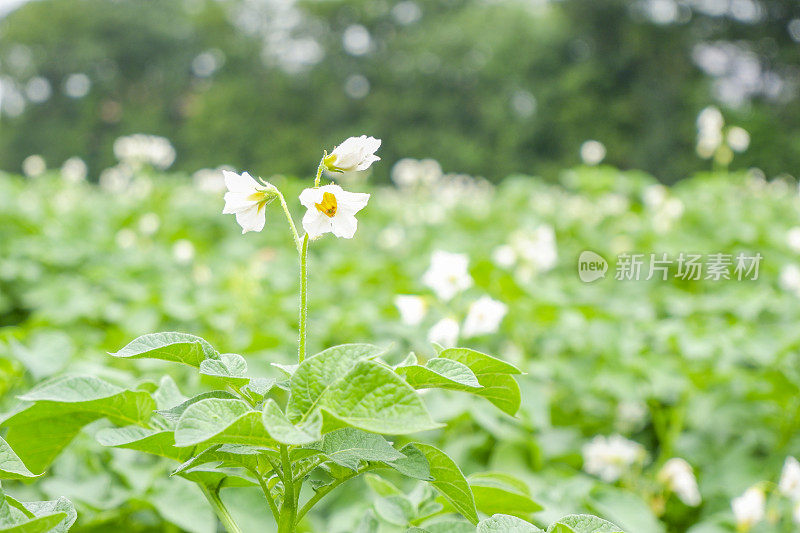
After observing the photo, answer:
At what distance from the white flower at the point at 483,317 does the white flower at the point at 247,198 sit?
1062 mm

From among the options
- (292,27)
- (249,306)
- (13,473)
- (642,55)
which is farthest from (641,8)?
(13,473)

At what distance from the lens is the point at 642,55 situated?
2373 cm

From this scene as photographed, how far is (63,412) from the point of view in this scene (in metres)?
0.81

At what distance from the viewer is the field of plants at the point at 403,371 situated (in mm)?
697

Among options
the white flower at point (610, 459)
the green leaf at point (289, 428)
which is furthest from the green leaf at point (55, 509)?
the white flower at point (610, 459)

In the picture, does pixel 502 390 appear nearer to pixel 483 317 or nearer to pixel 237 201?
pixel 237 201

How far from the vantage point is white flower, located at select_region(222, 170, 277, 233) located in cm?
81

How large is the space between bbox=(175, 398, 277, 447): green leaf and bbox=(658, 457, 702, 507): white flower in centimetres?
159

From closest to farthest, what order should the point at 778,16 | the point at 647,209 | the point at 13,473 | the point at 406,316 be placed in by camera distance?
the point at 13,473, the point at 406,316, the point at 647,209, the point at 778,16

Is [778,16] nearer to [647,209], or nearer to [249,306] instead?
[647,209]

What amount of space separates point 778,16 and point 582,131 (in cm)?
659

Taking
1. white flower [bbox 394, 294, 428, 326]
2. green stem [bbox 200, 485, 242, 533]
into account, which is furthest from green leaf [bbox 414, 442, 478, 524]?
white flower [bbox 394, 294, 428, 326]

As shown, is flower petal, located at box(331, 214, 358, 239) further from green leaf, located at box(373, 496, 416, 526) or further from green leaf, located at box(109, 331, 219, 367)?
green leaf, located at box(373, 496, 416, 526)

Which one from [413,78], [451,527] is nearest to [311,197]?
[451,527]
